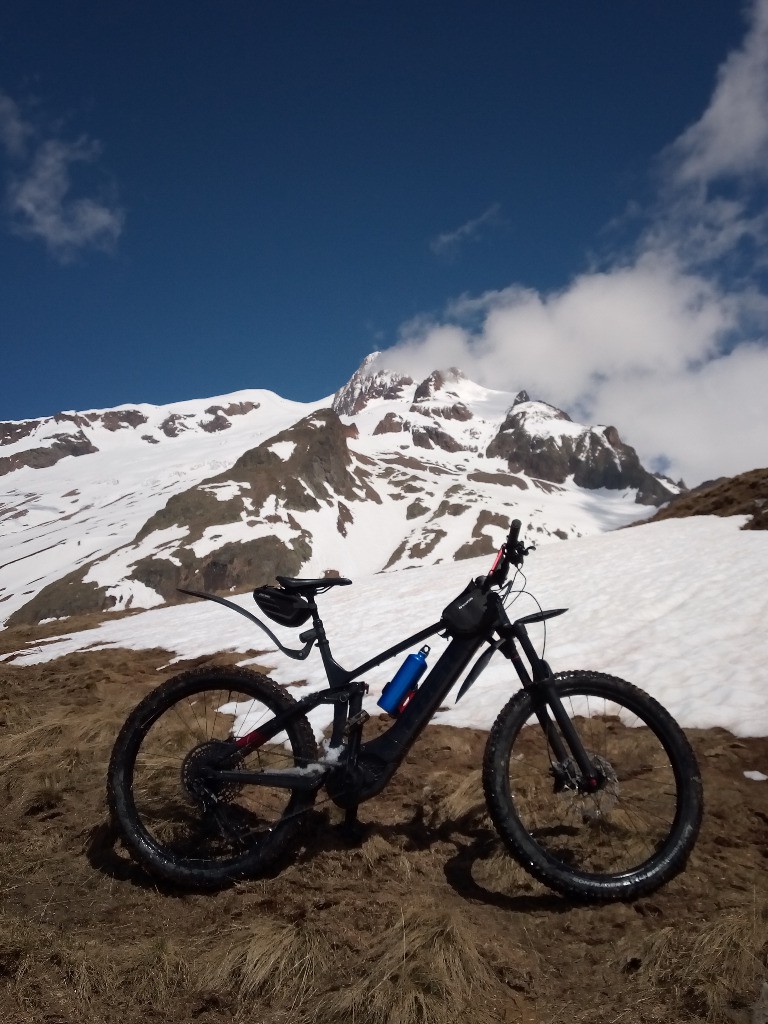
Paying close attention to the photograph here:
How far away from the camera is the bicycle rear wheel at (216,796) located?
403 cm

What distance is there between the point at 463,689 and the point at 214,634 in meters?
11.0

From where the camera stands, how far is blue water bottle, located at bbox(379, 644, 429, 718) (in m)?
4.21

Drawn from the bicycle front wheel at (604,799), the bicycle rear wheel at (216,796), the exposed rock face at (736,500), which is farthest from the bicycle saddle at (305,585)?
A: the exposed rock face at (736,500)

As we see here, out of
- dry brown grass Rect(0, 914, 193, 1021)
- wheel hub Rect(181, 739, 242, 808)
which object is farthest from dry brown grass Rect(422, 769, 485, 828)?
dry brown grass Rect(0, 914, 193, 1021)

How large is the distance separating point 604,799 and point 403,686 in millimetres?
1635

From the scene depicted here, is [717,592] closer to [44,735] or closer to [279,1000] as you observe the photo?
[279,1000]

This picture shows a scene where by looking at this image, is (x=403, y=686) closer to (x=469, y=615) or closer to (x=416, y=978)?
(x=469, y=615)

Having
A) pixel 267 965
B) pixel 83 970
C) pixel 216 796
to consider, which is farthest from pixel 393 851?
pixel 83 970

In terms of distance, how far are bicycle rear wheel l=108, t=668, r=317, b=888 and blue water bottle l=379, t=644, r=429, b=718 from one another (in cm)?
63

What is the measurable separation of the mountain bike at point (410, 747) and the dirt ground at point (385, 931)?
0.90ft

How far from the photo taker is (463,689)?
165 inches

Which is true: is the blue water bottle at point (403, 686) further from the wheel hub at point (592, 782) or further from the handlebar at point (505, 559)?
the wheel hub at point (592, 782)

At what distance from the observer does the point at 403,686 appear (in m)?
4.25

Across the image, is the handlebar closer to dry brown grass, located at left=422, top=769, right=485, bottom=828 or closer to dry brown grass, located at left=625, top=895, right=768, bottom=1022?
dry brown grass, located at left=422, top=769, right=485, bottom=828
